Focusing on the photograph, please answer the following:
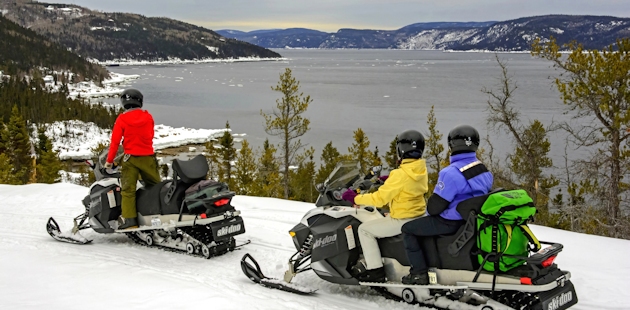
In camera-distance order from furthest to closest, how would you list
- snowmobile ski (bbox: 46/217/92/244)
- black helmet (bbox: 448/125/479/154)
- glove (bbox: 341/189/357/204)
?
snowmobile ski (bbox: 46/217/92/244)
glove (bbox: 341/189/357/204)
black helmet (bbox: 448/125/479/154)

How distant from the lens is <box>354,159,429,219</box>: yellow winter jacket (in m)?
4.36

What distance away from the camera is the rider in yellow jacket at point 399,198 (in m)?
4.37

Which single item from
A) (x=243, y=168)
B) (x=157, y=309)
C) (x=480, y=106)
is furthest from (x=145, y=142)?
(x=480, y=106)

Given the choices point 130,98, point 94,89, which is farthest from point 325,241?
point 94,89

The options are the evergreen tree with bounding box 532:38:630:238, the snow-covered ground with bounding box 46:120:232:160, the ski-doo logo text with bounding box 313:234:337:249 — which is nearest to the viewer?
Result: the ski-doo logo text with bounding box 313:234:337:249

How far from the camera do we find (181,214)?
6258 millimetres

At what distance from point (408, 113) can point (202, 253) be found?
44.3 m

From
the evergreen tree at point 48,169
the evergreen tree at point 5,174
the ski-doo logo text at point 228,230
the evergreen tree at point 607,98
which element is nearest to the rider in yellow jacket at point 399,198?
the ski-doo logo text at point 228,230

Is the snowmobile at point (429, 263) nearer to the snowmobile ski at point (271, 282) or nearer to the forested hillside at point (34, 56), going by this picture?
the snowmobile ski at point (271, 282)

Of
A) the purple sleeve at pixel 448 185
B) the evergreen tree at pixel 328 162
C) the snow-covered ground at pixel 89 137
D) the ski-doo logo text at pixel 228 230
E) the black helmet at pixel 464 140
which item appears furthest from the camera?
the snow-covered ground at pixel 89 137

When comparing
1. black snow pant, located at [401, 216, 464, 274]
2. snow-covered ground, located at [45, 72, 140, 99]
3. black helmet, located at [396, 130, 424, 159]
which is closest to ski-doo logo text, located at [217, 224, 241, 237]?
black snow pant, located at [401, 216, 464, 274]

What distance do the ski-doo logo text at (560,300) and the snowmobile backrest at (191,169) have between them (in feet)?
14.4

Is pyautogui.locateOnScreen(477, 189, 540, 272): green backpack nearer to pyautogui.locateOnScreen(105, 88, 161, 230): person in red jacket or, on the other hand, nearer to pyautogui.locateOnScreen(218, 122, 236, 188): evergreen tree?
pyautogui.locateOnScreen(105, 88, 161, 230): person in red jacket

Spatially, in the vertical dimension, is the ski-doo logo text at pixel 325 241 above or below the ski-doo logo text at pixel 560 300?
above
